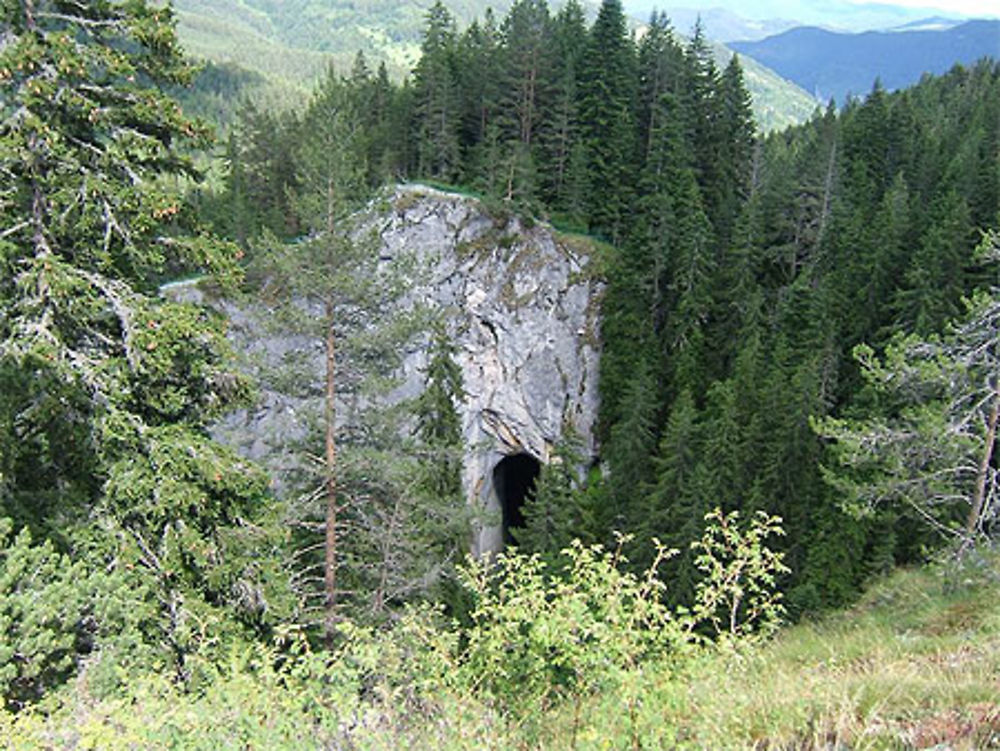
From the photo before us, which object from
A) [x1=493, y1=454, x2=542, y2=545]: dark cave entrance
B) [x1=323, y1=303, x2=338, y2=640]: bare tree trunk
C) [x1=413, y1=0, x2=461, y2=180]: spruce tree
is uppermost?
[x1=413, y1=0, x2=461, y2=180]: spruce tree

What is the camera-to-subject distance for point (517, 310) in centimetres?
3678

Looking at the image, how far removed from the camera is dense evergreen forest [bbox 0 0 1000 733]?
6590mm

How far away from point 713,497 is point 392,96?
35515 millimetres

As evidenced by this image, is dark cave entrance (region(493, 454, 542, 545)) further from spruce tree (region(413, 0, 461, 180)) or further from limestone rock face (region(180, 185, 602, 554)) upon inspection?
spruce tree (region(413, 0, 461, 180))

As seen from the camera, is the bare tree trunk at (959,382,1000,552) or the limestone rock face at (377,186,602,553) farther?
the limestone rock face at (377,186,602,553)

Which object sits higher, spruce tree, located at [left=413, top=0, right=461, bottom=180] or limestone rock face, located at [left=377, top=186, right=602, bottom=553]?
spruce tree, located at [left=413, top=0, right=461, bottom=180]

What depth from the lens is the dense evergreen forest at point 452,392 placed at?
259 inches

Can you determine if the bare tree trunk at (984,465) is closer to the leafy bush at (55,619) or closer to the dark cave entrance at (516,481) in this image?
the leafy bush at (55,619)

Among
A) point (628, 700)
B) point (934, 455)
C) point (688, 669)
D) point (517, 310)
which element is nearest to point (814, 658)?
point (688, 669)

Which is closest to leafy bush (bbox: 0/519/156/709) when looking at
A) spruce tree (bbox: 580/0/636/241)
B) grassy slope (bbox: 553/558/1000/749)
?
grassy slope (bbox: 553/558/1000/749)

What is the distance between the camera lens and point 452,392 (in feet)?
77.1

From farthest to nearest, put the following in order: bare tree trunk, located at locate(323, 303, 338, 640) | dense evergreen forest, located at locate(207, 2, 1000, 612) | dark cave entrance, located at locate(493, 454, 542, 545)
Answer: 1. dark cave entrance, located at locate(493, 454, 542, 545)
2. dense evergreen forest, located at locate(207, 2, 1000, 612)
3. bare tree trunk, located at locate(323, 303, 338, 640)

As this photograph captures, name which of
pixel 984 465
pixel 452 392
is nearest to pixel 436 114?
pixel 452 392

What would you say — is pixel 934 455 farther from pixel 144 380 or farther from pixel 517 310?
pixel 517 310
